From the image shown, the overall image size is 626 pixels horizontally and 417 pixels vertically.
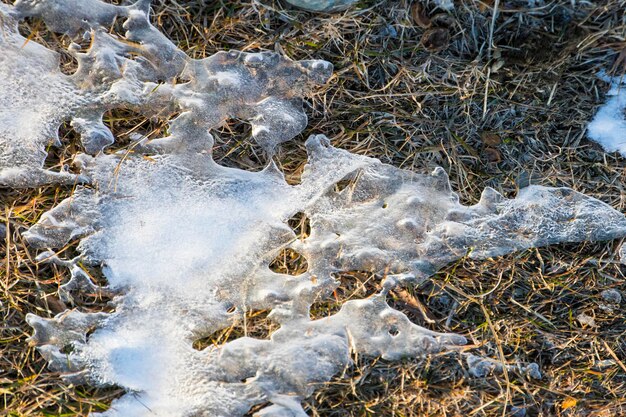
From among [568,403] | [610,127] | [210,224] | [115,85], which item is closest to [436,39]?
[610,127]

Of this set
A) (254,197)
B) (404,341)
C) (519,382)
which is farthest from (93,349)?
(519,382)

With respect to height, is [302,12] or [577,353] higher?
[302,12]

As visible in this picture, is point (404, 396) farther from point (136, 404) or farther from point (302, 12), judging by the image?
point (302, 12)

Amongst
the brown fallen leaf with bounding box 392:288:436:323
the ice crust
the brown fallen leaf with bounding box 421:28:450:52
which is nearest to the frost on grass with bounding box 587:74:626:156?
the ice crust

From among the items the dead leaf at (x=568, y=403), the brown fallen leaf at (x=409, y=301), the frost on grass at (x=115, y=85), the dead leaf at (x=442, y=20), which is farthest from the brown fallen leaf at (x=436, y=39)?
the dead leaf at (x=568, y=403)

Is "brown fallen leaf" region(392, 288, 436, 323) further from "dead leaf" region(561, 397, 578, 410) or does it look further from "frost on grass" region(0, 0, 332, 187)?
"frost on grass" region(0, 0, 332, 187)

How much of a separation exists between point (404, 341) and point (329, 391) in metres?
0.33

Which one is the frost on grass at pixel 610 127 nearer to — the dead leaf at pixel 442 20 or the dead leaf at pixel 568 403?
the dead leaf at pixel 442 20

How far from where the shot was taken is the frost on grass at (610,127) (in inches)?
85.7

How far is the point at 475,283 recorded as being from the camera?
2.15 metres

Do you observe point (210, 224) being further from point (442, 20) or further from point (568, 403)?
point (568, 403)

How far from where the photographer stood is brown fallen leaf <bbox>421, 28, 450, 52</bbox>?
84.3 inches

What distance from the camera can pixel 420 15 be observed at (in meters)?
2.15

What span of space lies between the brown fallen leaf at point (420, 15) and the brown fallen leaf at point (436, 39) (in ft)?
0.09
